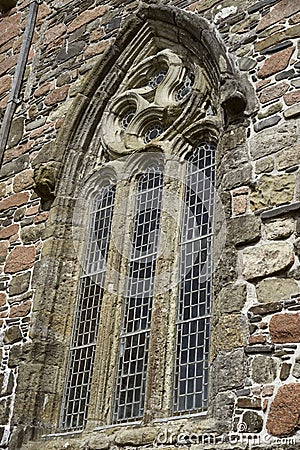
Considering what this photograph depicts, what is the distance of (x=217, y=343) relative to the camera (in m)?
5.03

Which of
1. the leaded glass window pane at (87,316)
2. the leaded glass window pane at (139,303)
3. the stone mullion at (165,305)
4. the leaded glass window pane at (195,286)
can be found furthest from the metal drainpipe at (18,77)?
the leaded glass window pane at (195,286)

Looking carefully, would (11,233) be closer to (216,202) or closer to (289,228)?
(216,202)

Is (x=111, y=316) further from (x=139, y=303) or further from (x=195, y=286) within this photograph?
(x=195, y=286)

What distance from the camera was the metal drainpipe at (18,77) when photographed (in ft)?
26.8

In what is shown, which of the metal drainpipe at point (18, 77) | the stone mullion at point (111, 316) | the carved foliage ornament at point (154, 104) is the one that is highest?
the metal drainpipe at point (18, 77)

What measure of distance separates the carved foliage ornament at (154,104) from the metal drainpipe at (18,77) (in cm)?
144

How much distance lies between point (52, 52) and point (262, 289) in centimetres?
469

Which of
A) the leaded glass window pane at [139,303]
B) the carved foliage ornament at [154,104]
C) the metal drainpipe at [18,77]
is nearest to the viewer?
the leaded glass window pane at [139,303]

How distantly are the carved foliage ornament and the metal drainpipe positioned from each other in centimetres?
144

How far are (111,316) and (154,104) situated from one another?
7.32ft

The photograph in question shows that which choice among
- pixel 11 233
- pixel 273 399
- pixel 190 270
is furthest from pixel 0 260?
pixel 273 399

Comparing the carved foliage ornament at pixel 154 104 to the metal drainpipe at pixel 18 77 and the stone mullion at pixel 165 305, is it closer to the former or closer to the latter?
the stone mullion at pixel 165 305

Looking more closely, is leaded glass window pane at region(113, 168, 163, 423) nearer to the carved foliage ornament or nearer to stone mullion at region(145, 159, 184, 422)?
stone mullion at region(145, 159, 184, 422)

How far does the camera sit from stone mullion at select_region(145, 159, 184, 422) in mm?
5441
